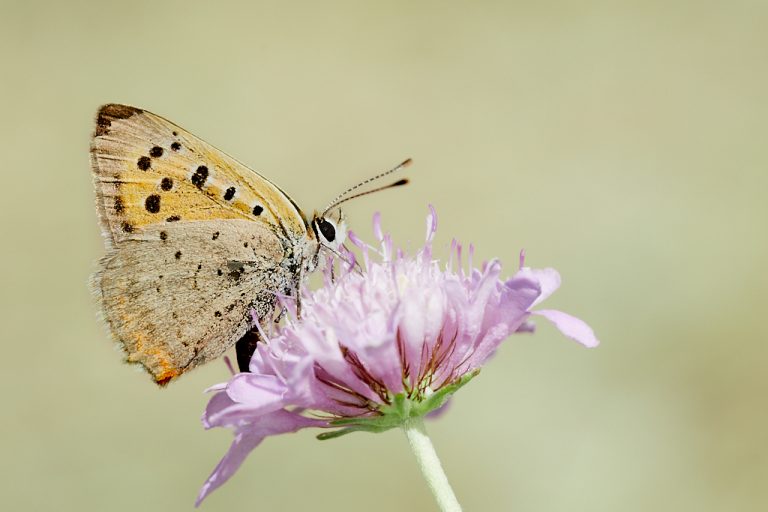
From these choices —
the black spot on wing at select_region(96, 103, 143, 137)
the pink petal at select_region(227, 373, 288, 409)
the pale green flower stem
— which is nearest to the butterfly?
the black spot on wing at select_region(96, 103, 143, 137)

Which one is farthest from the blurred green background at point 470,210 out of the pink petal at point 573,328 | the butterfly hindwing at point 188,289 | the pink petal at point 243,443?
the pink petal at point 573,328

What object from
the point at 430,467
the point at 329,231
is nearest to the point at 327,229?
the point at 329,231

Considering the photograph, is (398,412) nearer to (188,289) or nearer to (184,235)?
(188,289)

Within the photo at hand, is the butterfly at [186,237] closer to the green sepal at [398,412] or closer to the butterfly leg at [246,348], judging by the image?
the butterfly leg at [246,348]

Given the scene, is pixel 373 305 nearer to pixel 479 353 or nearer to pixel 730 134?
pixel 479 353

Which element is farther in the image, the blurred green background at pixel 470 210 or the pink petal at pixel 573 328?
the blurred green background at pixel 470 210

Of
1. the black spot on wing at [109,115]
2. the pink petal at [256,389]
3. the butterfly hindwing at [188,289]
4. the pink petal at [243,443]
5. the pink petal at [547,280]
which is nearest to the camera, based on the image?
the pink petal at [256,389]
